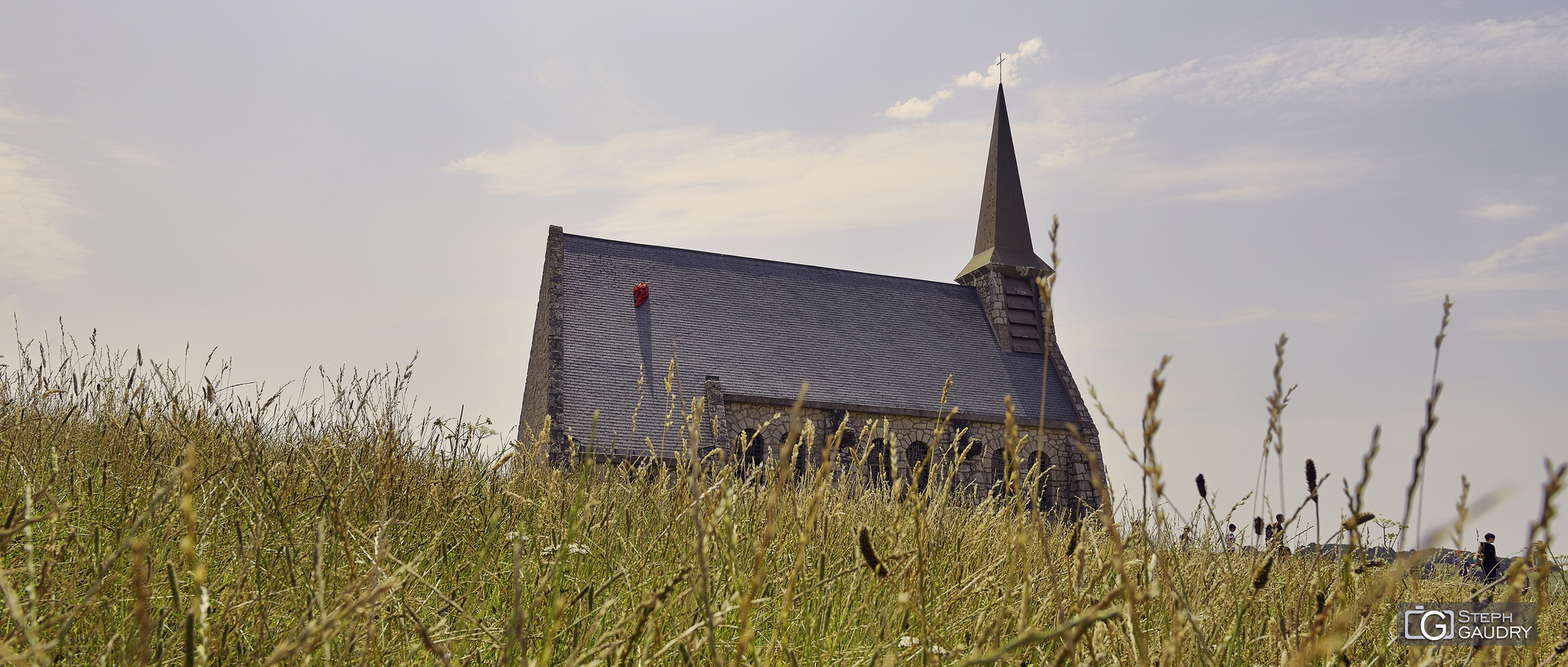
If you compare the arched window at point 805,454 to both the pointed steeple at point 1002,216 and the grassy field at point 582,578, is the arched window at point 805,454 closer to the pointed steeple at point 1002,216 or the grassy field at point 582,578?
the grassy field at point 582,578

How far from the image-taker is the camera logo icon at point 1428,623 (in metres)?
2.54

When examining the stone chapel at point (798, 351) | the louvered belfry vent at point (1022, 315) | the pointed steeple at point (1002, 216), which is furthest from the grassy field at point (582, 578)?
the pointed steeple at point (1002, 216)

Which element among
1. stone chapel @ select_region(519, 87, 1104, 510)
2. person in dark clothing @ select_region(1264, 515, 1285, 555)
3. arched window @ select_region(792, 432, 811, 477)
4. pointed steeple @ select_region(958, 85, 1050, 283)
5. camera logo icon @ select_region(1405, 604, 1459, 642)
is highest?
pointed steeple @ select_region(958, 85, 1050, 283)

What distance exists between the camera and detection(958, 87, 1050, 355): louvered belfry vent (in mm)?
23266

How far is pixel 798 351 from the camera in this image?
1980cm

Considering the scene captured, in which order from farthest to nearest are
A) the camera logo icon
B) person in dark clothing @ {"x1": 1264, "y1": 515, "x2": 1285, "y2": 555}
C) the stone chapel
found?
the stone chapel < the camera logo icon < person in dark clothing @ {"x1": 1264, "y1": 515, "x2": 1285, "y2": 555}

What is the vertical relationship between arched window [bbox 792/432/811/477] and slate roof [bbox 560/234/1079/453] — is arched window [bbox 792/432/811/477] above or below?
below

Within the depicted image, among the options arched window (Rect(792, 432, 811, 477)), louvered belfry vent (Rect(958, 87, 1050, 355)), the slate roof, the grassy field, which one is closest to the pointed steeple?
louvered belfry vent (Rect(958, 87, 1050, 355))

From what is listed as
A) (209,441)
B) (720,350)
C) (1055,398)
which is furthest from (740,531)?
(1055,398)

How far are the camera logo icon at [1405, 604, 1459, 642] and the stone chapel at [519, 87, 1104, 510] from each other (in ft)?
42.6

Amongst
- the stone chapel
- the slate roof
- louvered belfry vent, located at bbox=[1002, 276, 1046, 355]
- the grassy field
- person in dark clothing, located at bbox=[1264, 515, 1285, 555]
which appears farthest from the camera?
louvered belfry vent, located at bbox=[1002, 276, 1046, 355]

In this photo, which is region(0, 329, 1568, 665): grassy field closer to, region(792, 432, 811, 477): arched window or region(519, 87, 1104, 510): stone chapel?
region(792, 432, 811, 477): arched window

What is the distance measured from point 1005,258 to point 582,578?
73.9ft

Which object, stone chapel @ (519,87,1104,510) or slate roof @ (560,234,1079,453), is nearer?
stone chapel @ (519,87,1104,510)
